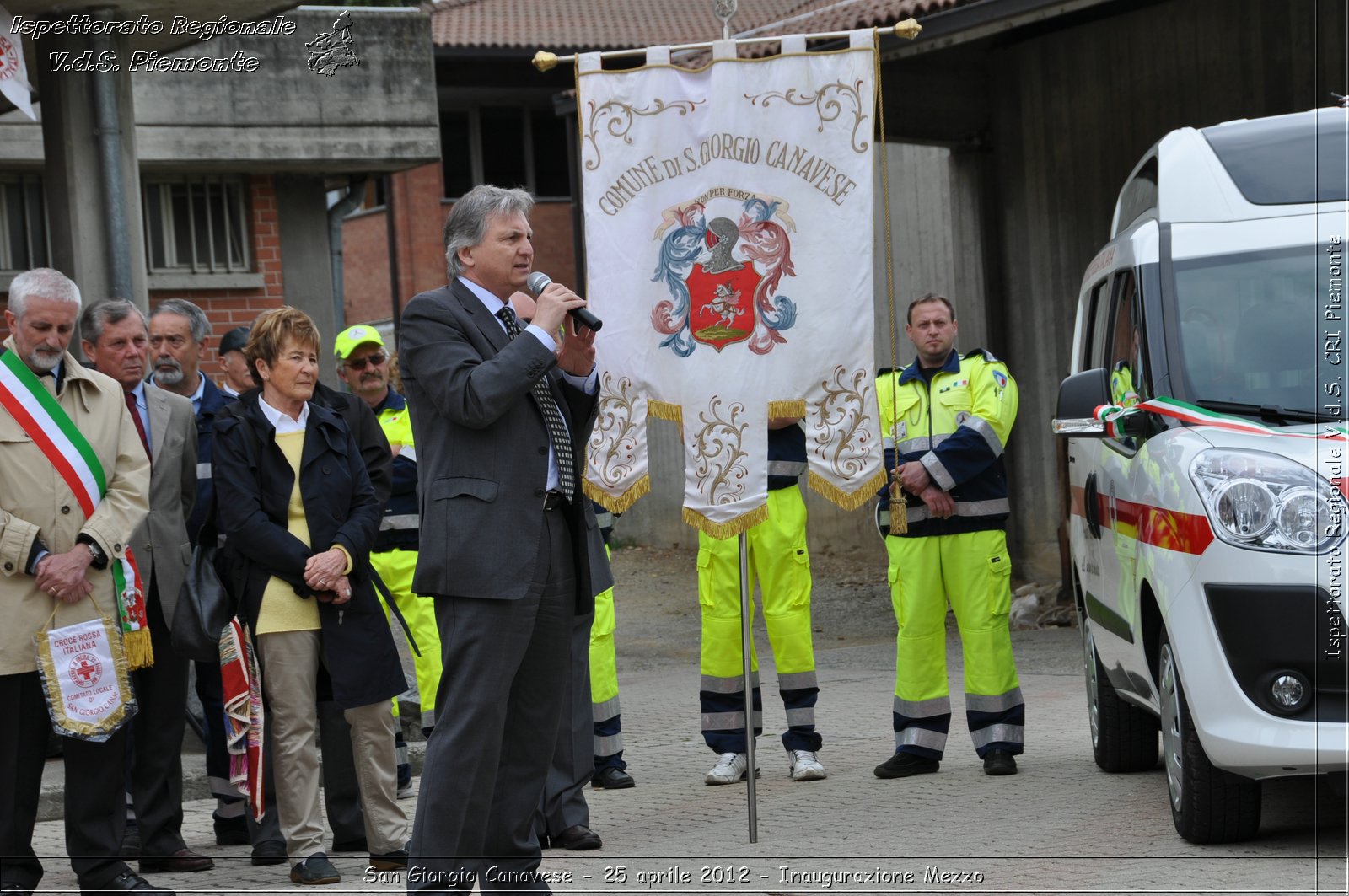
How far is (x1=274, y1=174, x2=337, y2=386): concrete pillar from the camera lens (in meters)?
13.7

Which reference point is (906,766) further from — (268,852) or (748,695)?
A: (268,852)

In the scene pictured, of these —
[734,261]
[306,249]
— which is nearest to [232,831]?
[734,261]

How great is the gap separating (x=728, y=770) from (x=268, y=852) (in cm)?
229

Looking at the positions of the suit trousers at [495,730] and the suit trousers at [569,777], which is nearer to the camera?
the suit trousers at [495,730]

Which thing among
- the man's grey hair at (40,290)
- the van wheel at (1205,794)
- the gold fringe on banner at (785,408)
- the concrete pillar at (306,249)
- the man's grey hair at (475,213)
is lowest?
the van wheel at (1205,794)

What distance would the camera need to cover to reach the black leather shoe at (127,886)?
232 inches

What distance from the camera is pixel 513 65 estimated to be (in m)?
28.3

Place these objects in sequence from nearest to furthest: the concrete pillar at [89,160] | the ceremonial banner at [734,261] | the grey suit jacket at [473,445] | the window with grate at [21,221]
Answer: the grey suit jacket at [473,445] → the ceremonial banner at [734,261] → the concrete pillar at [89,160] → the window with grate at [21,221]

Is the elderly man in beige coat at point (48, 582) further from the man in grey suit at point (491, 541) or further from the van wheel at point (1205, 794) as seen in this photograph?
the van wheel at point (1205, 794)

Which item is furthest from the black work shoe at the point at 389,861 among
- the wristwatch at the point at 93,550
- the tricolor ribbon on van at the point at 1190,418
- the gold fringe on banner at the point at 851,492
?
the tricolor ribbon on van at the point at 1190,418

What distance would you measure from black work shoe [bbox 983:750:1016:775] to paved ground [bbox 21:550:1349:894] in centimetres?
5

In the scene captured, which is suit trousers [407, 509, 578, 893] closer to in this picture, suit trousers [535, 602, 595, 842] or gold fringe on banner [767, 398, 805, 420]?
suit trousers [535, 602, 595, 842]

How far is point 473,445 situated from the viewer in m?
5.02

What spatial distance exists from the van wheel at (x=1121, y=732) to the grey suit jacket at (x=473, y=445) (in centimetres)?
348
